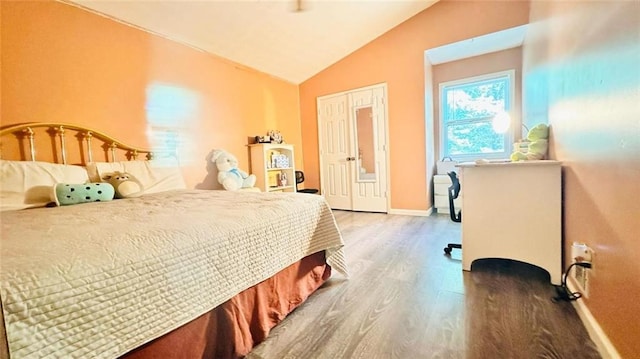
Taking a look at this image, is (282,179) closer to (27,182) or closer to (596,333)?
(27,182)

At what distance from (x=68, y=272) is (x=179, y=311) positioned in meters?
0.36

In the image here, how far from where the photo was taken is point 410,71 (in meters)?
3.74

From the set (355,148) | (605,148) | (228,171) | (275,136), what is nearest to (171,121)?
(228,171)

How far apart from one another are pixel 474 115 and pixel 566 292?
11.1 feet

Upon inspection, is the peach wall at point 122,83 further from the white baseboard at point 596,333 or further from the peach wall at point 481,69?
the white baseboard at point 596,333

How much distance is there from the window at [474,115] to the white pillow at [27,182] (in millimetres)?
4760

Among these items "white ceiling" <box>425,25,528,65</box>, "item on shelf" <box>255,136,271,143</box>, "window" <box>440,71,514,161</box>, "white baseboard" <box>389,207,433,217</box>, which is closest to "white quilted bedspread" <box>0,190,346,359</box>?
"item on shelf" <box>255,136,271,143</box>

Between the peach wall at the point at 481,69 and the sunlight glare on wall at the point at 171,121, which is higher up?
the peach wall at the point at 481,69

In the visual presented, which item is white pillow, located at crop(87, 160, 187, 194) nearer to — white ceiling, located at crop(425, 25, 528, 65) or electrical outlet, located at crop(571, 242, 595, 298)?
electrical outlet, located at crop(571, 242, 595, 298)

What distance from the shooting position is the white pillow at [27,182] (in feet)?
5.28

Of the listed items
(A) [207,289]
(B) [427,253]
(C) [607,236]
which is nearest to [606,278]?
(C) [607,236]

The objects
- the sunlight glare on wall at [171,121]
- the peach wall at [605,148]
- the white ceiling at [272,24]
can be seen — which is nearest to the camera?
the peach wall at [605,148]

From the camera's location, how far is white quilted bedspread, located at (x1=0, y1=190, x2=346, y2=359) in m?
0.62

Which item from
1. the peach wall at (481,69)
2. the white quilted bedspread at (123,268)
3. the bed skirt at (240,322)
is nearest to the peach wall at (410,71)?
the peach wall at (481,69)
